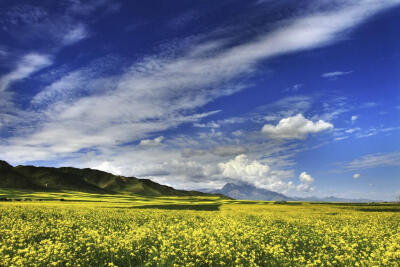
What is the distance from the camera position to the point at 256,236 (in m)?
15.2

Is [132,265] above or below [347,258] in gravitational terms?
below

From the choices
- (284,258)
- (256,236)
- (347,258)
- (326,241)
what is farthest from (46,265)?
(326,241)

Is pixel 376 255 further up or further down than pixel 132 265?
further up

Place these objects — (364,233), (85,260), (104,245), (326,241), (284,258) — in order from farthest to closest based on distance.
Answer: (364,233) → (326,241) → (104,245) → (85,260) → (284,258)

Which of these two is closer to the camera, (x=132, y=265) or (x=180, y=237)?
(x=132, y=265)

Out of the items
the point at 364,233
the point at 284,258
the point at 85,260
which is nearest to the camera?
the point at 284,258

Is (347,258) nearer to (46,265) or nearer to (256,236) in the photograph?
(256,236)

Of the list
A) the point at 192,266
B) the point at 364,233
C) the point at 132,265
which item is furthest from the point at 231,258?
the point at 364,233

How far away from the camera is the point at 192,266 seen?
10.2m

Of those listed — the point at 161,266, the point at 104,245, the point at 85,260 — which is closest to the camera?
the point at 161,266

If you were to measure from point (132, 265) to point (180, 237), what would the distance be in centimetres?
383

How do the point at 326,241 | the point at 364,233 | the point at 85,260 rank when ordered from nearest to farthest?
the point at 85,260 < the point at 326,241 < the point at 364,233

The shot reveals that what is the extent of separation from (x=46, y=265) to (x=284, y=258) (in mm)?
9790

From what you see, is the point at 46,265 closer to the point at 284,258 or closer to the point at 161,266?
the point at 161,266
